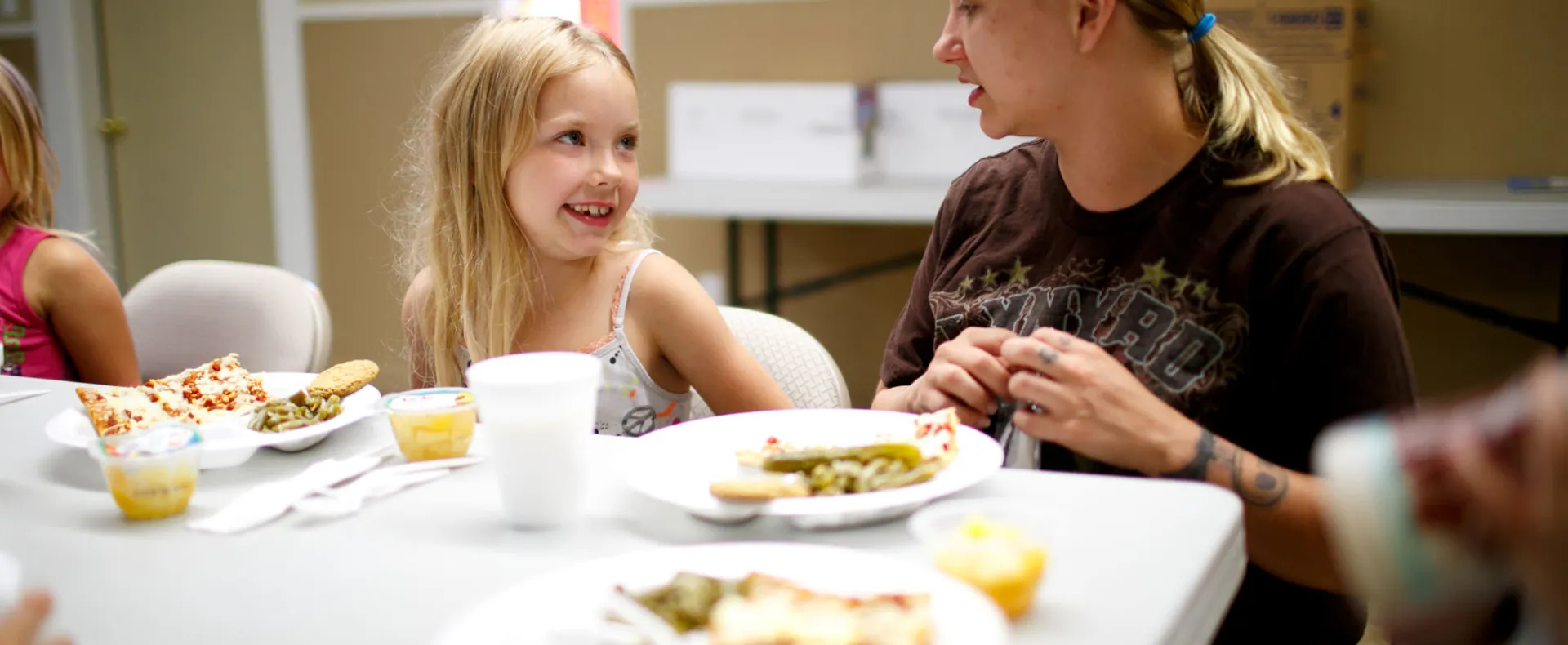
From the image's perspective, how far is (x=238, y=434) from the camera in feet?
3.72

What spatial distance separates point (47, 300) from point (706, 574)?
61.5 inches

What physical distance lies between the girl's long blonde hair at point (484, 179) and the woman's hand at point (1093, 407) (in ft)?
2.60

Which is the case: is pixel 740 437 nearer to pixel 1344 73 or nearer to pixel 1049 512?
pixel 1049 512

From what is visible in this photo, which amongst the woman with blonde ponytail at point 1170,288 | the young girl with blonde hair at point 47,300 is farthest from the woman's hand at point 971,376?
the young girl with blonde hair at point 47,300

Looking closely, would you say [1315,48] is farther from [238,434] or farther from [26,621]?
[26,621]

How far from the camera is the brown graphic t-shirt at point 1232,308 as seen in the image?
1.12 m

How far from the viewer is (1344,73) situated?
2.64m

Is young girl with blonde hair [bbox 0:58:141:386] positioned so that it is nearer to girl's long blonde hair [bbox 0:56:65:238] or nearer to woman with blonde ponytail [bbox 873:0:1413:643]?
girl's long blonde hair [bbox 0:56:65:238]

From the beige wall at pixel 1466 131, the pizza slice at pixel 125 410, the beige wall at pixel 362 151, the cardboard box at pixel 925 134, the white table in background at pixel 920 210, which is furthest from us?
the beige wall at pixel 362 151

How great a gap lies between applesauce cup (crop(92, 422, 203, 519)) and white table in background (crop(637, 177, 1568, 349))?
4.98 ft

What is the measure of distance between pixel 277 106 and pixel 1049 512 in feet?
13.1

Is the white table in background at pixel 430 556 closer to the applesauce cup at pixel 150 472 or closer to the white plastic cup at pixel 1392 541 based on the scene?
the applesauce cup at pixel 150 472

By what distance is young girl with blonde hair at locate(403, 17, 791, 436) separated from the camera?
1.59m

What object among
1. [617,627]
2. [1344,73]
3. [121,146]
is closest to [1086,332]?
[617,627]
